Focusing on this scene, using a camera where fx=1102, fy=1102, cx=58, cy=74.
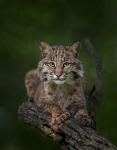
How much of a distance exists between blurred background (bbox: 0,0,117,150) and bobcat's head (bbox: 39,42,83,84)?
4016mm

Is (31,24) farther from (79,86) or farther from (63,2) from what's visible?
(79,86)

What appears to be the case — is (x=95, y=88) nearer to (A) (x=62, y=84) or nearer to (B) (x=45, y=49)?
(A) (x=62, y=84)

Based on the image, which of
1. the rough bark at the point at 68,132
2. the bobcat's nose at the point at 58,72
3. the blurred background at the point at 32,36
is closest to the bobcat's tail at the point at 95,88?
the rough bark at the point at 68,132

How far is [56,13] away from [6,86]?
1258mm

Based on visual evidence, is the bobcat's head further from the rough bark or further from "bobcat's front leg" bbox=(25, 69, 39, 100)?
"bobcat's front leg" bbox=(25, 69, 39, 100)

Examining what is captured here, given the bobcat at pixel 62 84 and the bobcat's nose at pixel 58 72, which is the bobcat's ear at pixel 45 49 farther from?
the bobcat's nose at pixel 58 72

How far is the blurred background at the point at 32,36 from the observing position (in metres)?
14.9

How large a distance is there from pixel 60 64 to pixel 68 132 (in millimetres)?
640

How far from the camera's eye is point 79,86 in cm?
1066

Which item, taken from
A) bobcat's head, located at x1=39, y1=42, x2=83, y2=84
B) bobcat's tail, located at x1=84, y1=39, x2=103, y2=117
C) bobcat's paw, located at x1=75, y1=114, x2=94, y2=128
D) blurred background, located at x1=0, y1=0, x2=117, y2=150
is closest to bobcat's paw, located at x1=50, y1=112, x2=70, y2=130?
bobcat's paw, located at x1=75, y1=114, x2=94, y2=128

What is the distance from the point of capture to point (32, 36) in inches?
589

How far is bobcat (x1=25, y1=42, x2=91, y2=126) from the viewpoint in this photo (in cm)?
1024

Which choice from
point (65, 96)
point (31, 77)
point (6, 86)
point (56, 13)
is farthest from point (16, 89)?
point (65, 96)

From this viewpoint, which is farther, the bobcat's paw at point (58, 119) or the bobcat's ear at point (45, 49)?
the bobcat's ear at point (45, 49)
